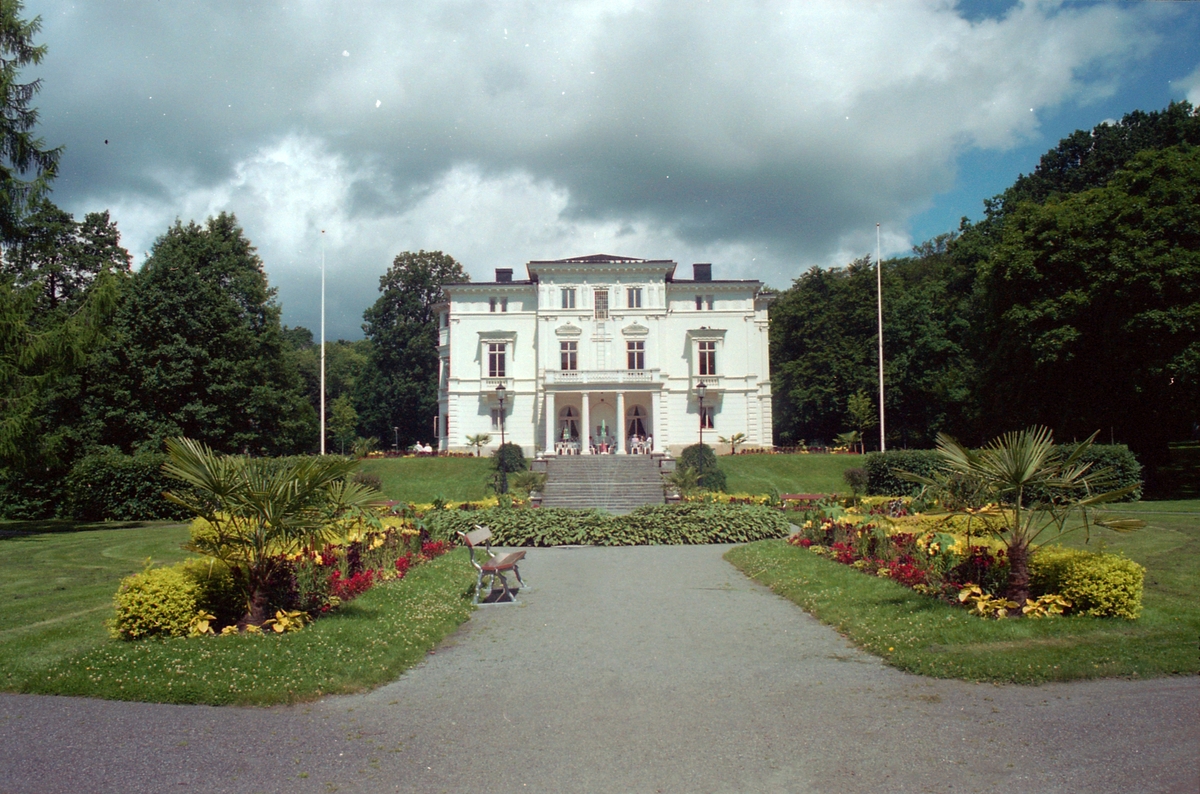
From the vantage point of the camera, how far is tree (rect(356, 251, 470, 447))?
69125mm

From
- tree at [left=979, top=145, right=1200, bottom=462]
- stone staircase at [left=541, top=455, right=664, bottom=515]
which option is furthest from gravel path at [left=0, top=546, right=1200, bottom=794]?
tree at [left=979, top=145, right=1200, bottom=462]

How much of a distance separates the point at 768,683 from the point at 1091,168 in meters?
47.4

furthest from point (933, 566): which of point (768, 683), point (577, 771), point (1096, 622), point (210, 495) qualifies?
point (210, 495)

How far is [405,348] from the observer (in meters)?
69.7

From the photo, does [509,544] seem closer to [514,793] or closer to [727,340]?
[514,793]

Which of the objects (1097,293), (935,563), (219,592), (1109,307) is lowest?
(935,563)

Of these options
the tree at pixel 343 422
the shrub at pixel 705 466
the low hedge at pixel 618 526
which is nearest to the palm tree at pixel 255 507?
the low hedge at pixel 618 526

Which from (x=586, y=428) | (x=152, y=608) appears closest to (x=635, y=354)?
(x=586, y=428)

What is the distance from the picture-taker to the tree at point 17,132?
22.6 m

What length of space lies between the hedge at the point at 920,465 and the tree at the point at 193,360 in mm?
24965

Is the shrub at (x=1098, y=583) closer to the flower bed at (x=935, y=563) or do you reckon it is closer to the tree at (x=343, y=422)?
the flower bed at (x=935, y=563)

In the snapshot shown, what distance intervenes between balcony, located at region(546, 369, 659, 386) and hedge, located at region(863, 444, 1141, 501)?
68.4 ft

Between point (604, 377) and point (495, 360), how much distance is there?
746cm

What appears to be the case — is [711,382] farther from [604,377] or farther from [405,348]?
[405,348]
